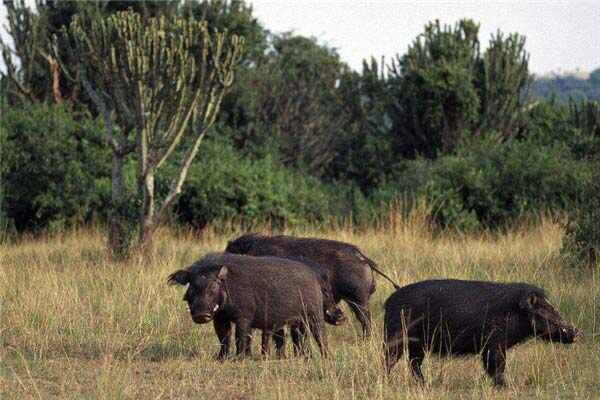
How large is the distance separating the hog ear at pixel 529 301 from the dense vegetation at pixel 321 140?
7.02m

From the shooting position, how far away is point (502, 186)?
20297 mm

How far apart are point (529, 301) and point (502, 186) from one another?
13.1 meters

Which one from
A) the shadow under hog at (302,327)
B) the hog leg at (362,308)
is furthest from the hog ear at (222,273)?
the hog leg at (362,308)

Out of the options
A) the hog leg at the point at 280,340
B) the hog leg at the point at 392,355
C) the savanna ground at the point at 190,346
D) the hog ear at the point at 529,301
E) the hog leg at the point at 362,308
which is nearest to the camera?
the savanna ground at the point at 190,346

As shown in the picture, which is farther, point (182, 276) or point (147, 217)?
point (147, 217)

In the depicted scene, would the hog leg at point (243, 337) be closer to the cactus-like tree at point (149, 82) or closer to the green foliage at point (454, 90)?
the cactus-like tree at point (149, 82)

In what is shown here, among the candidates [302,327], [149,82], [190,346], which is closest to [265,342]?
[302,327]

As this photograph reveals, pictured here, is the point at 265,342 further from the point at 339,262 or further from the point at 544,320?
the point at 544,320

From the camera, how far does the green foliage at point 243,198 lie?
2002cm

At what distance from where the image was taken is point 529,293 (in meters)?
7.44

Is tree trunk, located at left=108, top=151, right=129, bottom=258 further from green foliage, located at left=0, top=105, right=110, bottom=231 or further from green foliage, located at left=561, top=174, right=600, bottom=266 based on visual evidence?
green foliage, located at left=561, top=174, right=600, bottom=266

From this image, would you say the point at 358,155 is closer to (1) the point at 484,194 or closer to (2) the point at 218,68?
(1) the point at 484,194

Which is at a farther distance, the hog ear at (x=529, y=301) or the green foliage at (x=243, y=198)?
the green foliage at (x=243, y=198)

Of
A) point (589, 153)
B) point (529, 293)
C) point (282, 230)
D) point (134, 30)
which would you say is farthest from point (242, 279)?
point (589, 153)
